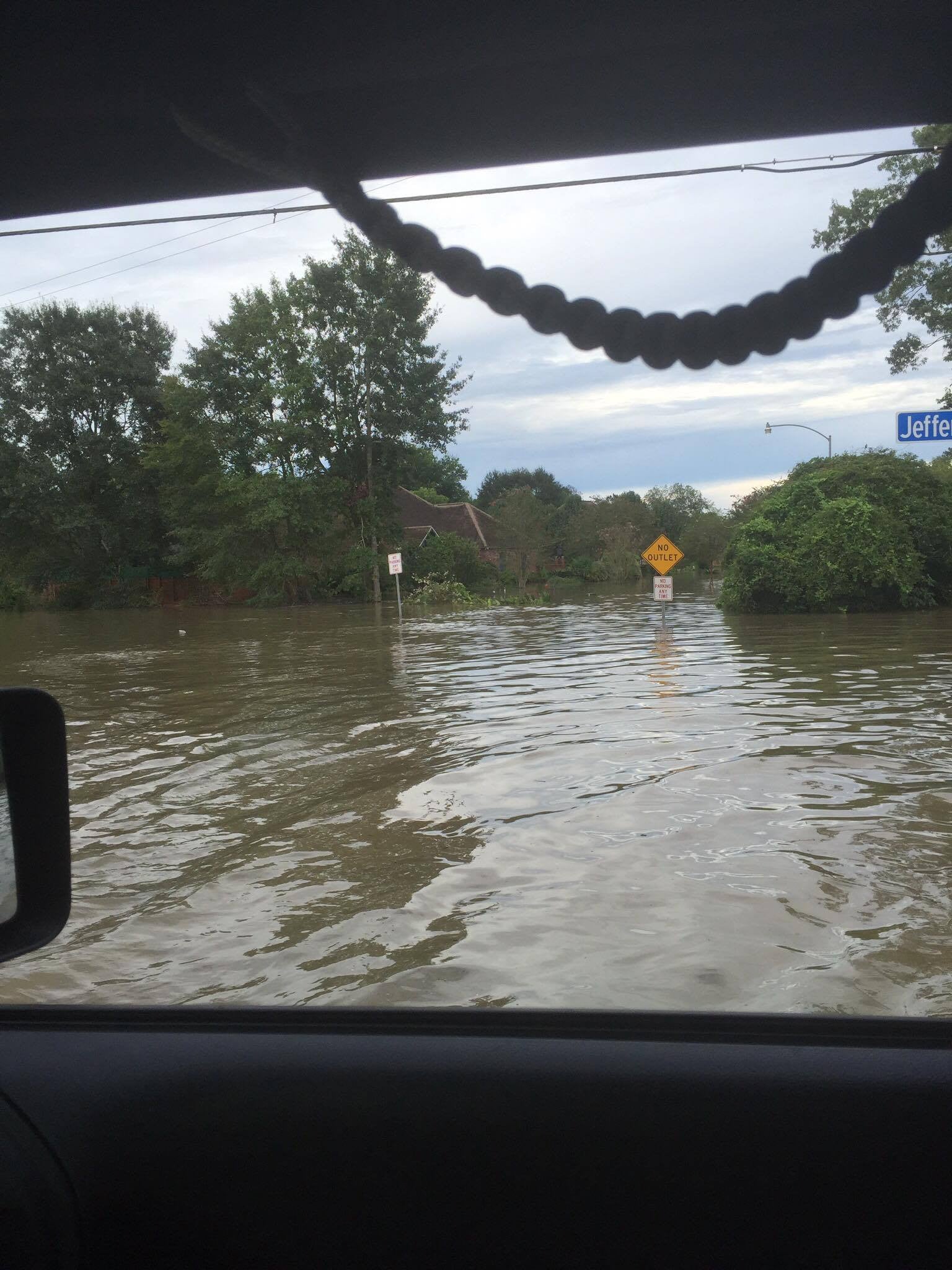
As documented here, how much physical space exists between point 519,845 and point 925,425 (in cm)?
460

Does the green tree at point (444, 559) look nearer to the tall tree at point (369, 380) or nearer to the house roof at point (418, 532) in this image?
the house roof at point (418, 532)

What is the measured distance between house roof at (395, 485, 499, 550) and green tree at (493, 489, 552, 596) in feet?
28.8

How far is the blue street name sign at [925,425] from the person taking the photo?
2.05 metres

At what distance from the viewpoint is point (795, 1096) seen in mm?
1491

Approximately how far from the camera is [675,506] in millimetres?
3951

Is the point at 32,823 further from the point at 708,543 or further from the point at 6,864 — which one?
the point at 708,543

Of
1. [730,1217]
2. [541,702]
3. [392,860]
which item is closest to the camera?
[730,1217]

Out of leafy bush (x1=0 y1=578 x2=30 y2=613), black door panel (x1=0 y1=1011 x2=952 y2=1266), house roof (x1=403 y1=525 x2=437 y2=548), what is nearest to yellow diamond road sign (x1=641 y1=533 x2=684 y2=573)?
black door panel (x1=0 y1=1011 x2=952 y2=1266)

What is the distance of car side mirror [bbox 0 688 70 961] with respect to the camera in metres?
1.29

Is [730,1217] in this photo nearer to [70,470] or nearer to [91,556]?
[70,470]

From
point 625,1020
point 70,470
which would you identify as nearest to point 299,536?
point 70,470

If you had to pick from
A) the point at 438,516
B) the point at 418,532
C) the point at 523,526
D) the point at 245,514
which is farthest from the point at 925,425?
the point at 438,516

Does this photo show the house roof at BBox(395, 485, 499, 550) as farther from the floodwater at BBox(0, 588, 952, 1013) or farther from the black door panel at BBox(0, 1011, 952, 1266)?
the black door panel at BBox(0, 1011, 952, 1266)

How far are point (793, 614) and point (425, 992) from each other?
81.0 ft
